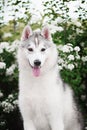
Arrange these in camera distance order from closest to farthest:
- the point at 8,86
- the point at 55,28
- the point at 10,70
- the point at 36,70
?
the point at 36,70 < the point at 55,28 < the point at 10,70 < the point at 8,86

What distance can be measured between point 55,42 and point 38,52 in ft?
6.05

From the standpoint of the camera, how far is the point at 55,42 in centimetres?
812

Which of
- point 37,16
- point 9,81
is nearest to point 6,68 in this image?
point 9,81

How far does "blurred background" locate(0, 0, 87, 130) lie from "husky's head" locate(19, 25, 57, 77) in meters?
1.31

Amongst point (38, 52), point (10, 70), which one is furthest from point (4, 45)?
point (38, 52)

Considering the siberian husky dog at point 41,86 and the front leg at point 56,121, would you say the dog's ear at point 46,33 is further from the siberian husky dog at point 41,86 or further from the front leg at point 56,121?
the front leg at point 56,121

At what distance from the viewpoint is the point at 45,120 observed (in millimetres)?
6621

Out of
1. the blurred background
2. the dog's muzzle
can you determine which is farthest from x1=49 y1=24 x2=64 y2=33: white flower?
the dog's muzzle

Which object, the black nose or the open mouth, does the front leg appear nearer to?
the open mouth

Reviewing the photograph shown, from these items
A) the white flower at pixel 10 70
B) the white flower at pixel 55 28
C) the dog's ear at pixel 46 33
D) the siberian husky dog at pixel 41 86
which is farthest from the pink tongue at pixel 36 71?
the white flower at pixel 10 70

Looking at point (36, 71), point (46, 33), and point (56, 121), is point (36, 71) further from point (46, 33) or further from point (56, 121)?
point (56, 121)

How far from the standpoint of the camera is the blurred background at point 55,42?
26.4ft

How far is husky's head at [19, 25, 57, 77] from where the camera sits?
20.6 ft

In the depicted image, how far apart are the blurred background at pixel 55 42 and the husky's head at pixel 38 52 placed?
1.31 metres
